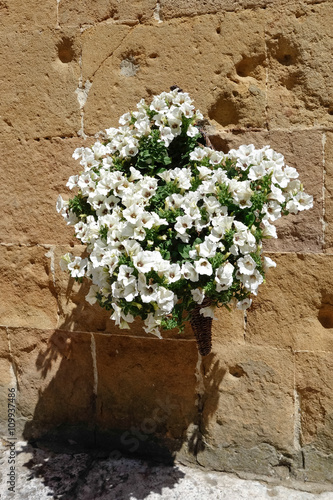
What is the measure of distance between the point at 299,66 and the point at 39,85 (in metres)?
1.32

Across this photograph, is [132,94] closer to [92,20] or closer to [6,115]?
[92,20]

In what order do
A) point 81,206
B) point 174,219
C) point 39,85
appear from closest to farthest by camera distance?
point 174,219 → point 81,206 → point 39,85

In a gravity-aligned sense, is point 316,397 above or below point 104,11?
below

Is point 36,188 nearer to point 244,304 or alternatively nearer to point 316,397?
point 244,304

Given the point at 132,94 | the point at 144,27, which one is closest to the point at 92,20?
the point at 144,27

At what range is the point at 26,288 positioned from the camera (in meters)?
2.63

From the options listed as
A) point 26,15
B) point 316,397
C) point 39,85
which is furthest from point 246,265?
point 26,15

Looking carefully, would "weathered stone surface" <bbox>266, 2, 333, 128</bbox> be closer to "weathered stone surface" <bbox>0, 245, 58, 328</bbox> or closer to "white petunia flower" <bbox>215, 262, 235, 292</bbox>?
"white petunia flower" <bbox>215, 262, 235, 292</bbox>

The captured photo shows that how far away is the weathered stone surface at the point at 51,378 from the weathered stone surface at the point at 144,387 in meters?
0.09

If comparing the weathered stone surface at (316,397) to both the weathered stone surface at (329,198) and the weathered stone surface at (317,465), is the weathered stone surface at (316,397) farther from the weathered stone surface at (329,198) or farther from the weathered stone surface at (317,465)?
the weathered stone surface at (329,198)

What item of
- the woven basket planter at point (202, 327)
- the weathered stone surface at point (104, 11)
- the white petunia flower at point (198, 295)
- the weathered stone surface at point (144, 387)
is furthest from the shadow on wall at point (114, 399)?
the weathered stone surface at point (104, 11)

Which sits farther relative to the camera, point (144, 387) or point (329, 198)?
point (144, 387)

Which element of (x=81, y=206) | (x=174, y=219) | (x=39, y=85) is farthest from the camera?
(x=39, y=85)

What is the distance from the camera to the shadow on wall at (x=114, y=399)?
2.37 m
